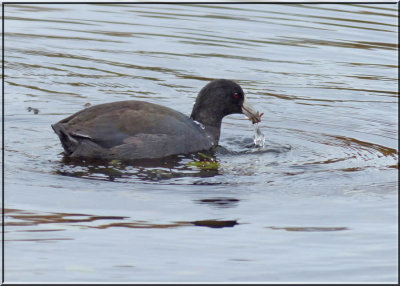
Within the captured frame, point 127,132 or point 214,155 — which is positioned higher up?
point 127,132

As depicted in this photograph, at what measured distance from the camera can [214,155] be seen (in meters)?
9.49

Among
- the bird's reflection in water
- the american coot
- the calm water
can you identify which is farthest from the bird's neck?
the bird's reflection in water

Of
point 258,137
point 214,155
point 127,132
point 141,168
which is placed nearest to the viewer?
point 141,168

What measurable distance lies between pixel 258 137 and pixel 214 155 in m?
0.70

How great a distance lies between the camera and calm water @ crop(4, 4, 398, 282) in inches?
247

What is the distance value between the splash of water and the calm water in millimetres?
67

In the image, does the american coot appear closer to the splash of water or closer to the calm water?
the calm water

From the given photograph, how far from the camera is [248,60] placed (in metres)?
13.3

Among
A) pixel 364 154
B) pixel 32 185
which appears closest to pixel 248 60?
pixel 364 154

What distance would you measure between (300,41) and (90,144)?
20.0ft

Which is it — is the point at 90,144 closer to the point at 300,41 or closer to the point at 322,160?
the point at 322,160

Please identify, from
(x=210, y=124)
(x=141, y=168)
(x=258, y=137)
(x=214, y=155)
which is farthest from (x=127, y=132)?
(x=258, y=137)

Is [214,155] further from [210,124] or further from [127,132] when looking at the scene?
[127,132]

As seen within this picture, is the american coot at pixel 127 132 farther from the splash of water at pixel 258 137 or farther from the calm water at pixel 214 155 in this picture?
the splash of water at pixel 258 137
